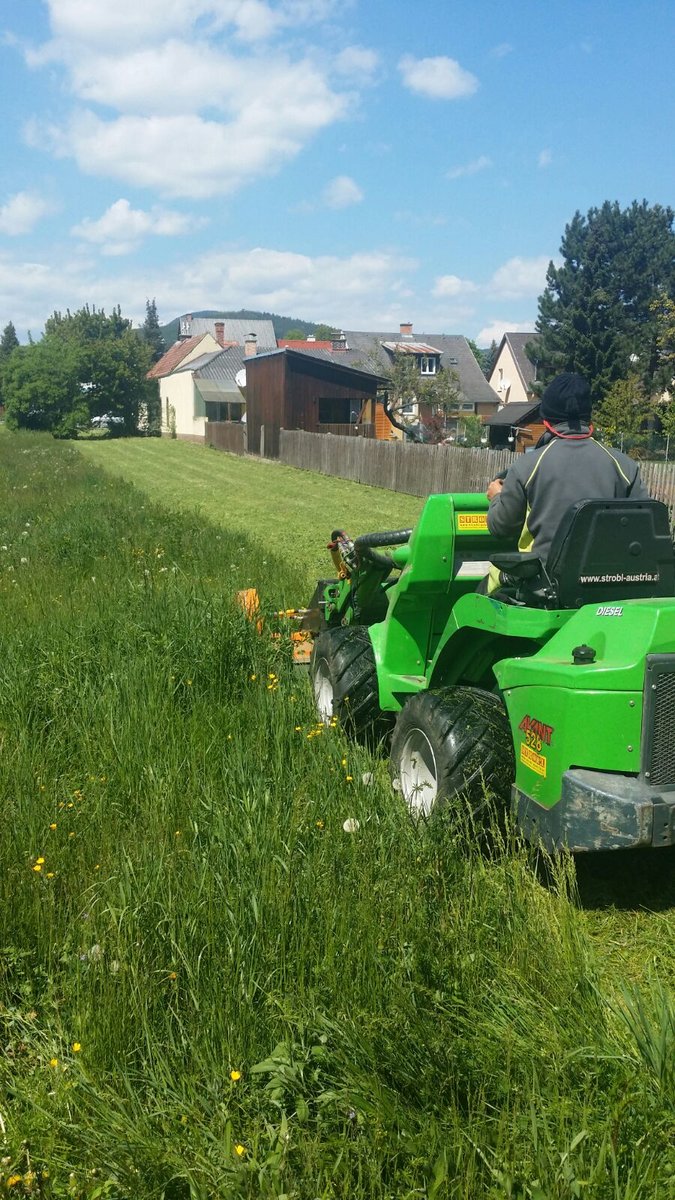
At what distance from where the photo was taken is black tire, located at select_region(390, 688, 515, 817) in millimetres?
3871

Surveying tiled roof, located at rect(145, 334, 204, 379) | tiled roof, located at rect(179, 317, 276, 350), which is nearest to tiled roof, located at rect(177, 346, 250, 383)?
tiled roof, located at rect(179, 317, 276, 350)

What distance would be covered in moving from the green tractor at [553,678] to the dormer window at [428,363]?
65.2 m

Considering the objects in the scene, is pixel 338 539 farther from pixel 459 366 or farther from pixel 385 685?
pixel 459 366

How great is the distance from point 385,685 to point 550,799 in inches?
68.8

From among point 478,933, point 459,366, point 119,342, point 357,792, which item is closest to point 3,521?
point 357,792

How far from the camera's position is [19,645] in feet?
20.2

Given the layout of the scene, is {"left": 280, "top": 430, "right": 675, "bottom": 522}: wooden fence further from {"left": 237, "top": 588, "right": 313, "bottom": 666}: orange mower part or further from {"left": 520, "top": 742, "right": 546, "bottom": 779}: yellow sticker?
{"left": 520, "top": 742, "right": 546, "bottom": 779}: yellow sticker

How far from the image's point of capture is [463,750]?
12.8 feet

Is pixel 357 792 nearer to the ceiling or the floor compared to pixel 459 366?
nearer to the floor

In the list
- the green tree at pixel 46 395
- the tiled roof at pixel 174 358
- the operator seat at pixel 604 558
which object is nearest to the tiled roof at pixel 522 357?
the tiled roof at pixel 174 358

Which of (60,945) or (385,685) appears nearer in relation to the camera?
(60,945)

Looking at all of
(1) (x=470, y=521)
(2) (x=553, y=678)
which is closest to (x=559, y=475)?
(1) (x=470, y=521)

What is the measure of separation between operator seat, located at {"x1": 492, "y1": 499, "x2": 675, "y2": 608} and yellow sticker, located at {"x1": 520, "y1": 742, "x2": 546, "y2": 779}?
→ 1.80 feet

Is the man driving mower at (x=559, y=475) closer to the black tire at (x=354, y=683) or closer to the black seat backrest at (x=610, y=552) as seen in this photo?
the black seat backrest at (x=610, y=552)
